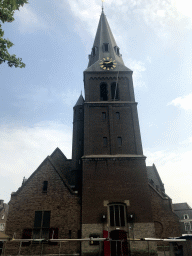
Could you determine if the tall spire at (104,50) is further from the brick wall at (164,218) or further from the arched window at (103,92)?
the brick wall at (164,218)

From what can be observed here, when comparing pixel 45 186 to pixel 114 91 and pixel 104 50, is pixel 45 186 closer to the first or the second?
pixel 114 91

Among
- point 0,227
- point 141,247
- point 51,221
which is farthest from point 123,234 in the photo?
point 0,227

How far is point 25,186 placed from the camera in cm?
2072

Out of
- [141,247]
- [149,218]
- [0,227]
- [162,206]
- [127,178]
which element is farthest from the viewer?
[0,227]

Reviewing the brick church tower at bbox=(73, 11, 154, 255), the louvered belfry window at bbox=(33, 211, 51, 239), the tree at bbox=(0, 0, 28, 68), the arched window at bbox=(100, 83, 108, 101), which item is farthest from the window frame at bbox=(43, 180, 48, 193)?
the tree at bbox=(0, 0, 28, 68)

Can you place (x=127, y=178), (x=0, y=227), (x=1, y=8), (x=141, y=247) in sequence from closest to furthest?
(x=1, y=8), (x=141, y=247), (x=127, y=178), (x=0, y=227)

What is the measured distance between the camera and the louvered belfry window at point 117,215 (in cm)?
1898

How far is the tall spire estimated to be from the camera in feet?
93.8

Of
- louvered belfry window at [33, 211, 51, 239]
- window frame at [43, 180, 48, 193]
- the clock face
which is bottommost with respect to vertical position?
louvered belfry window at [33, 211, 51, 239]

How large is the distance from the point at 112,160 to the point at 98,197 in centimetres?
387

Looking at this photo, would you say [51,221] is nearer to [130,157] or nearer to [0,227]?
[130,157]

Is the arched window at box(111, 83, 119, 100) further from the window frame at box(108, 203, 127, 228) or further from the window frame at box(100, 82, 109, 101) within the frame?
the window frame at box(108, 203, 127, 228)

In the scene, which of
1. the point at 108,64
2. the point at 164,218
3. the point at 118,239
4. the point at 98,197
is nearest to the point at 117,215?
the point at 118,239

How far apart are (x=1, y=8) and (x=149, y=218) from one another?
1860 centimetres
